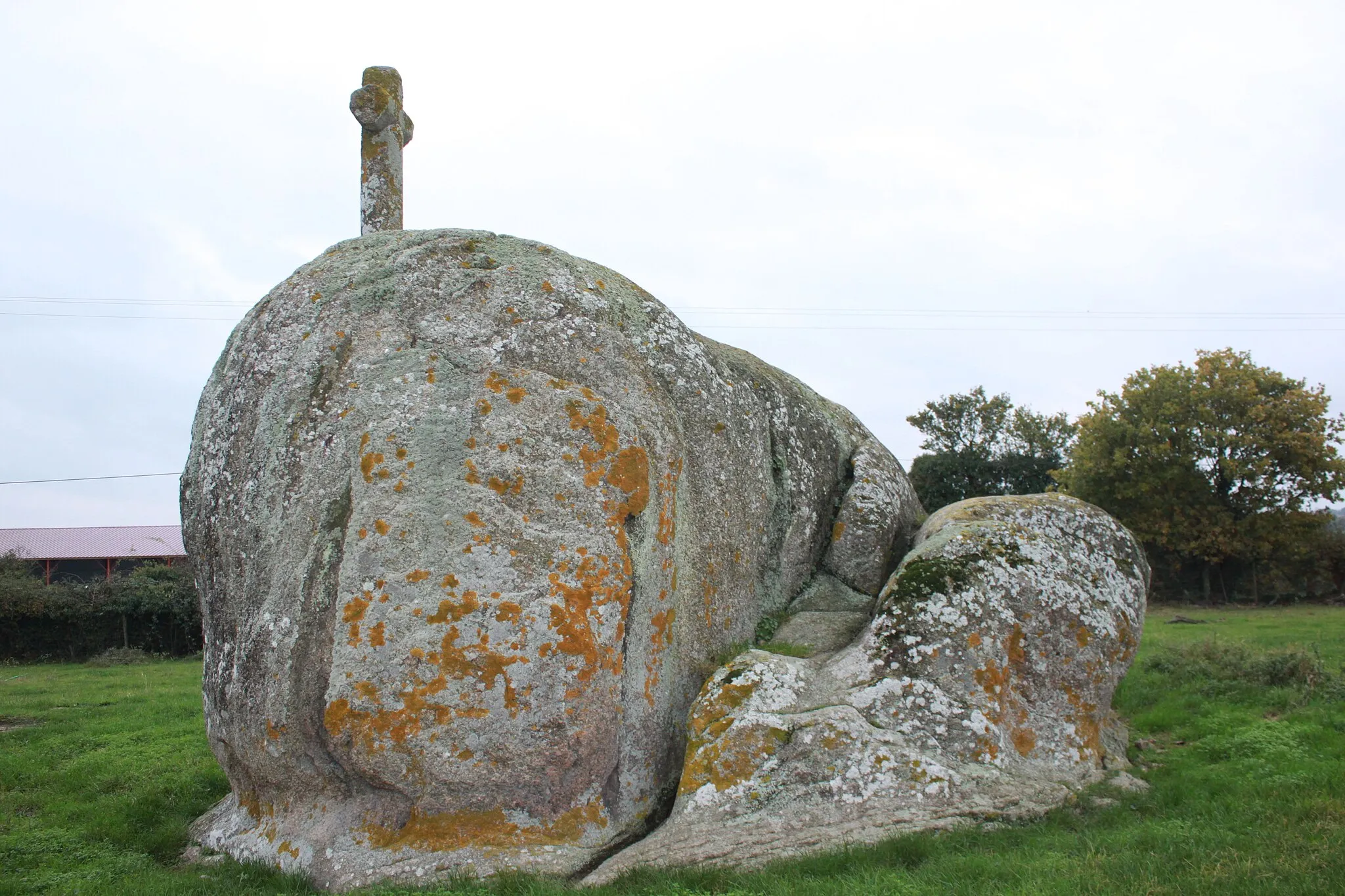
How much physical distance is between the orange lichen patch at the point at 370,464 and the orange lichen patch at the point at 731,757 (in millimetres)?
2918

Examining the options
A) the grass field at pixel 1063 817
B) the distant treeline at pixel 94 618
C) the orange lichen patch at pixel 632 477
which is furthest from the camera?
the distant treeline at pixel 94 618

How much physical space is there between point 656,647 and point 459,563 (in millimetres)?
1622

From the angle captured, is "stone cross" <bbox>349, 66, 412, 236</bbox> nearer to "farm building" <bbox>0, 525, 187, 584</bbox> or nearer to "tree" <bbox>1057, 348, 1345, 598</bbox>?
"farm building" <bbox>0, 525, 187, 584</bbox>

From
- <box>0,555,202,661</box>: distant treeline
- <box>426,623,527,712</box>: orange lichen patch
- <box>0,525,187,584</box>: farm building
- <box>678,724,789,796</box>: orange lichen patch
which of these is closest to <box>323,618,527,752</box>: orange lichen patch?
<box>426,623,527,712</box>: orange lichen patch

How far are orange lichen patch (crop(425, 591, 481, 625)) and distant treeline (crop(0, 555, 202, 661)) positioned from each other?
2408cm

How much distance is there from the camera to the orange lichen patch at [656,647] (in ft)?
23.5

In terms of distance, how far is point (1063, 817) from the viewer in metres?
6.50

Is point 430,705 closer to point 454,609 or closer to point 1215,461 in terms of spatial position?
point 454,609

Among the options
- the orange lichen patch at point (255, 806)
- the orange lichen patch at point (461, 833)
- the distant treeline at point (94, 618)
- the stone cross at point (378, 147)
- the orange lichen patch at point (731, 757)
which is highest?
the stone cross at point (378, 147)

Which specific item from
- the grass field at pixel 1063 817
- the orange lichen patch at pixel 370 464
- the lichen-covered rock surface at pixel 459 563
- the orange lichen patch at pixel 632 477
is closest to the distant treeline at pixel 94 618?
the grass field at pixel 1063 817

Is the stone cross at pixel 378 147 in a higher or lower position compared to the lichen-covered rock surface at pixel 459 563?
higher

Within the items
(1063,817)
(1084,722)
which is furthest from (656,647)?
(1084,722)

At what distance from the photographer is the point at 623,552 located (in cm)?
700

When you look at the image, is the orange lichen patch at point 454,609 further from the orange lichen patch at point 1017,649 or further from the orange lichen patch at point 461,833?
the orange lichen patch at point 1017,649
